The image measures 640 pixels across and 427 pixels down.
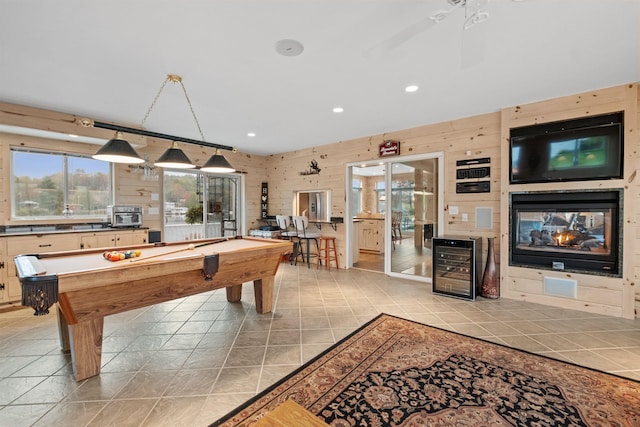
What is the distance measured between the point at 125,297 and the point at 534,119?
17.1 ft

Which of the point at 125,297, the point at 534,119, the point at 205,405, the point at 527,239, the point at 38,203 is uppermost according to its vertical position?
the point at 534,119

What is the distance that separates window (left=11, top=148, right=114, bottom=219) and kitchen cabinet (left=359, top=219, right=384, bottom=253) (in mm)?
6002

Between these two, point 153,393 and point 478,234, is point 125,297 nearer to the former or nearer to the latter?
point 153,393

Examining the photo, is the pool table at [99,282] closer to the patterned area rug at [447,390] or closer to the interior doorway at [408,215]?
the patterned area rug at [447,390]

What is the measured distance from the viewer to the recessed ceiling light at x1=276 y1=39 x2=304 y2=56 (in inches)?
95.8

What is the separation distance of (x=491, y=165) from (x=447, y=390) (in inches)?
135

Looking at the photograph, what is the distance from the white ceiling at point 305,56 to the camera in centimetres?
207

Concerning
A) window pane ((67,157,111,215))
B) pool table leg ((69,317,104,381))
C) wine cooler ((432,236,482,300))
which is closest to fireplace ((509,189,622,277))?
wine cooler ((432,236,482,300))

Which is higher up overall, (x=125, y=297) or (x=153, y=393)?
(x=125, y=297)

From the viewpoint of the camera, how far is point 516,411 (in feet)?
6.02

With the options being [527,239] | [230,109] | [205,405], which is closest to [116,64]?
[230,109]

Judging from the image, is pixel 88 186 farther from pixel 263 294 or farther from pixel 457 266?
pixel 457 266

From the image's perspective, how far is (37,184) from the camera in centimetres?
434

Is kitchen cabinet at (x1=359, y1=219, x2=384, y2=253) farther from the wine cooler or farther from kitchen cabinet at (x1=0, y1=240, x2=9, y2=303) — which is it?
kitchen cabinet at (x1=0, y1=240, x2=9, y2=303)
